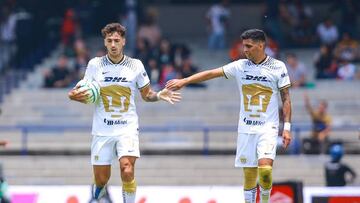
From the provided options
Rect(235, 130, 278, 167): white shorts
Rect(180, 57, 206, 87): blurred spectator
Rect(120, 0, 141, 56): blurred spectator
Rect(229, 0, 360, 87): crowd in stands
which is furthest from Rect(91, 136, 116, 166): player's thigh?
Rect(120, 0, 141, 56): blurred spectator

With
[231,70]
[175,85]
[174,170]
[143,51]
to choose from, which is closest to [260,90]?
[231,70]

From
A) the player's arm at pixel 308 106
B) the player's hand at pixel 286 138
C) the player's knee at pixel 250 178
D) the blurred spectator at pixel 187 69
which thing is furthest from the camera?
the blurred spectator at pixel 187 69

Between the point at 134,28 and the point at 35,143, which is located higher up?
the point at 134,28

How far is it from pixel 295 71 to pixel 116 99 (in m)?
12.5

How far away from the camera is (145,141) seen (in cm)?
2902

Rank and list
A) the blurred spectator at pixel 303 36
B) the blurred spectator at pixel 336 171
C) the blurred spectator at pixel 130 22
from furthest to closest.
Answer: the blurred spectator at pixel 303 36
the blurred spectator at pixel 130 22
the blurred spectator at pixel 336 171

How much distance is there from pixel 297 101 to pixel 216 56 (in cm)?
387

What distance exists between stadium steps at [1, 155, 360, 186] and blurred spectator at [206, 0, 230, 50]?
20.1 ft

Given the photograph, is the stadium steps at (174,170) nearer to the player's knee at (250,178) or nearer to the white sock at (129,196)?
the player's knee at (250,178)

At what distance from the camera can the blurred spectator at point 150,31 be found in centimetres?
3188

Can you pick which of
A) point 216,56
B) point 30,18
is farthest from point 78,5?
point 216,56

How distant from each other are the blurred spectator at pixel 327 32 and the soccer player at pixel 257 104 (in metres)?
14.3

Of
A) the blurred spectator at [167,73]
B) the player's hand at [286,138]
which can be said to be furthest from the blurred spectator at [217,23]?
the player's hand at [286,138]

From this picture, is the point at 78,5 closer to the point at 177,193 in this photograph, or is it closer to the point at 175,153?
the point at 175,153
